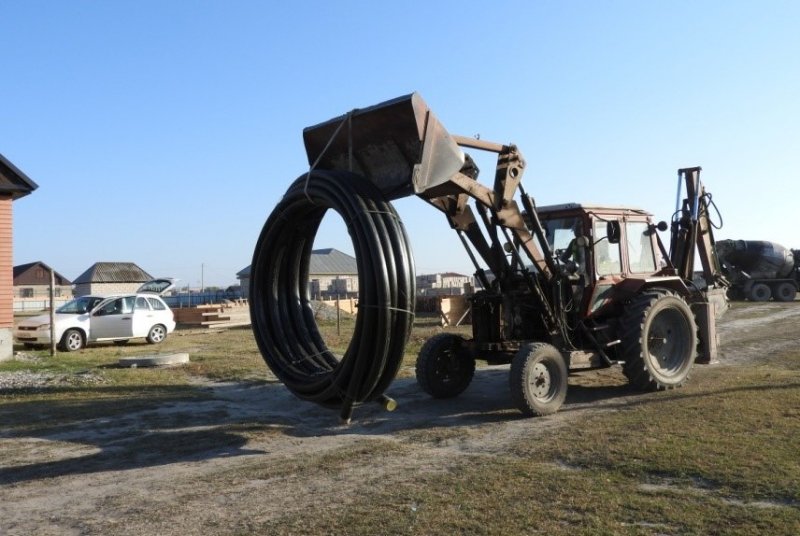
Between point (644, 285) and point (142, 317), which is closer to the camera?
point (644, 285)

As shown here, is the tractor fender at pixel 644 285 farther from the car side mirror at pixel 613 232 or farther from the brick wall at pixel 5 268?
the brick wall at pixel 5 268

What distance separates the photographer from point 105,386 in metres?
11.9

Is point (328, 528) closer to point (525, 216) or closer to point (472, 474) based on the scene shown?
point (472, 474)

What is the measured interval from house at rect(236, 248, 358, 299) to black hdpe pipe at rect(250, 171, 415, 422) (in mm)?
46710

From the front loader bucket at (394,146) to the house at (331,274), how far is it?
47475mm

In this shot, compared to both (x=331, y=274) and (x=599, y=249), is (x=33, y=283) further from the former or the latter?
(x=599, y=249)

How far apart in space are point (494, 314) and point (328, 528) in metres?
5.33

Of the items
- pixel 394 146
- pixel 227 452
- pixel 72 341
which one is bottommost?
pixel 227 452

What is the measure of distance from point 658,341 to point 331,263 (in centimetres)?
5861

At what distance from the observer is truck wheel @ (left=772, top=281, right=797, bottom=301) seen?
31.0 m

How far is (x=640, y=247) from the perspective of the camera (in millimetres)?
10367

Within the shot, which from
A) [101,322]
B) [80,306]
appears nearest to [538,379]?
[101,322]

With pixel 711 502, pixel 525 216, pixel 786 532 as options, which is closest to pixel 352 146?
pixel 525 216

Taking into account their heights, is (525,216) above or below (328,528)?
above
